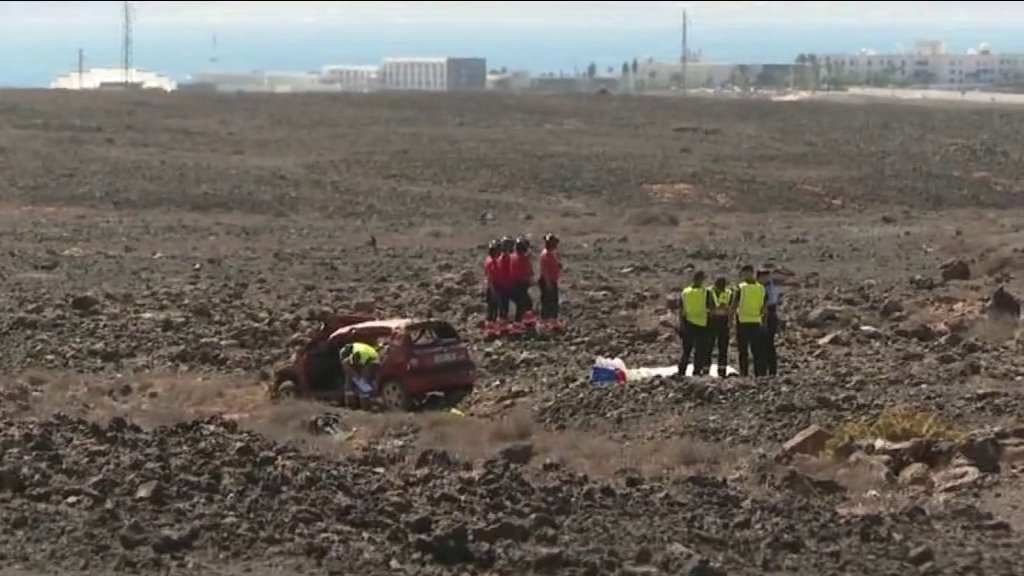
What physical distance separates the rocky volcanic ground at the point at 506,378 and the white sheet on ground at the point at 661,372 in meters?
0.78

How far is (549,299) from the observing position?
2505 cm

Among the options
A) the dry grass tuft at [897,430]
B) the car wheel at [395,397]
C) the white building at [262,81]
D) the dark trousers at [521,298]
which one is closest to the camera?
the dry grass tuft at [897,430]

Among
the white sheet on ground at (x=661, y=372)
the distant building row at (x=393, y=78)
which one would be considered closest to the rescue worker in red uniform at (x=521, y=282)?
the white sheet on ground at (x=661, y=372)

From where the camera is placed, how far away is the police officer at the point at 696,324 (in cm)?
2055

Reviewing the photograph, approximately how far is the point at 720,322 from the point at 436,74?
15138 cm

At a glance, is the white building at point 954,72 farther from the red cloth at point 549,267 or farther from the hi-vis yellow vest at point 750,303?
the hi-vis yellow vest at point 750,303

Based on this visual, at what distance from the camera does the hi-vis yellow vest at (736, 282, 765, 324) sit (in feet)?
66.3

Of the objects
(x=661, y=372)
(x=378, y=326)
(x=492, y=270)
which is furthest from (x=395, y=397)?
(x=492, y=270)

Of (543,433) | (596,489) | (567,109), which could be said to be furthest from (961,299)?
(567,109)

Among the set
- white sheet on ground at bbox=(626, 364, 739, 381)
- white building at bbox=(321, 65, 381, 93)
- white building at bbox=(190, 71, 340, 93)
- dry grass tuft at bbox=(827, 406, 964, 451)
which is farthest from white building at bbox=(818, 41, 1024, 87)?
dry grass tuft at bbox=(827, 406, 964, 451)

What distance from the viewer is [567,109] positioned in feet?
277

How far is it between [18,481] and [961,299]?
18349 mm

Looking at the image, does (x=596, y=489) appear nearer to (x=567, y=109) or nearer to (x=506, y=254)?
(x=506, y=254)

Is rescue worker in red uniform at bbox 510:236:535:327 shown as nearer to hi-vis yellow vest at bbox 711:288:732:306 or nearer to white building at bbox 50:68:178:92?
hi-vis yellow vest at bbox 711:288:732:306
